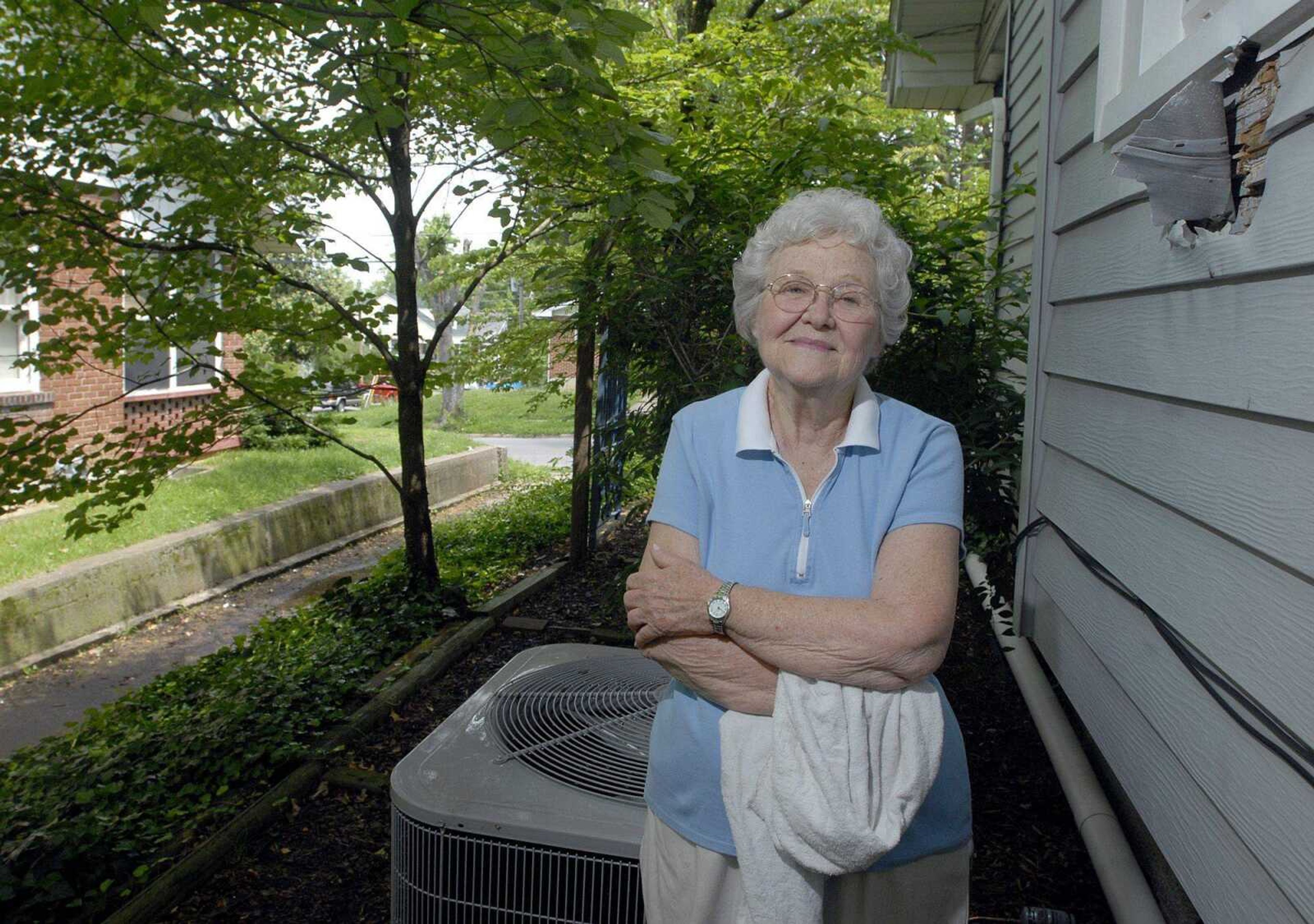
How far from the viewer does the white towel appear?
4.92 ft

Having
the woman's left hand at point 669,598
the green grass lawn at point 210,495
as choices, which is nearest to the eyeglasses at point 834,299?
the woman's left hand at point 669,598

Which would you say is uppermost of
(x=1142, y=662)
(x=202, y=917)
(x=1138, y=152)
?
(x=1138, y=152)

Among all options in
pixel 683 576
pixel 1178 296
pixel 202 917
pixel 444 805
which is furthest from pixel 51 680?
pixel 1178 296

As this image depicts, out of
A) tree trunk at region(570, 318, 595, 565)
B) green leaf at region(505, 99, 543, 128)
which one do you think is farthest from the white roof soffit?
green leaf at region(505, 99, 543, 128)

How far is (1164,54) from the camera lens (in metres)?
2.18

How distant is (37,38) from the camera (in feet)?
15.0

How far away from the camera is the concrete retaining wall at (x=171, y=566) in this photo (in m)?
6.68

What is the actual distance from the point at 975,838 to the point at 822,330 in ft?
7.45

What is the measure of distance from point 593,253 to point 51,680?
434 cm

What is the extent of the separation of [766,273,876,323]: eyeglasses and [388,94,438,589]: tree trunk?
453 centimetres

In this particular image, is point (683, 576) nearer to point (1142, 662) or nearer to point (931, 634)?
point (931, 634)

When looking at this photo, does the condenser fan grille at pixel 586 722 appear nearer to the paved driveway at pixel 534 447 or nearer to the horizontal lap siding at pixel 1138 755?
the horizontal lap siding at pixel 1138 755

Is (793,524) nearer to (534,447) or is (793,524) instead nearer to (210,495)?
(210,495)

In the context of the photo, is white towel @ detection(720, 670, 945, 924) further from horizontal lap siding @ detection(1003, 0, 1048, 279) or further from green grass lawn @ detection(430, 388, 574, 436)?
green grass lawn @ detection(430, 388, 574, 436)
